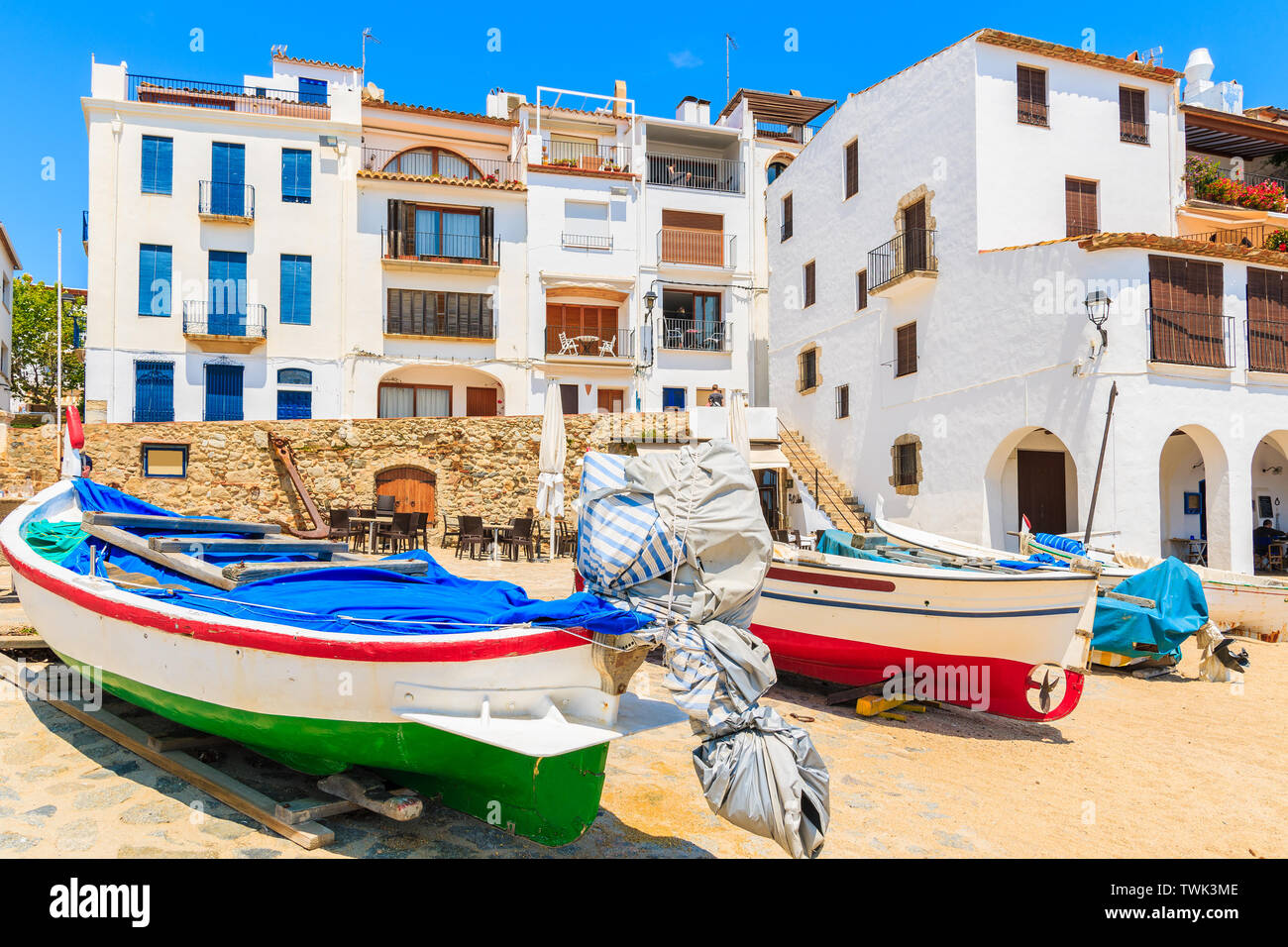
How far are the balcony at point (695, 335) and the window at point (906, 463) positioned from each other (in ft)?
27.2

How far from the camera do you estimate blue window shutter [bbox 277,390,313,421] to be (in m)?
23.0

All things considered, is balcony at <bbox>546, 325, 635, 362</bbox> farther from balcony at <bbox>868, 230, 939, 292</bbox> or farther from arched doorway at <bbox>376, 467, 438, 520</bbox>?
balcony at <bbox>868, 230, 939, 292</bbox>

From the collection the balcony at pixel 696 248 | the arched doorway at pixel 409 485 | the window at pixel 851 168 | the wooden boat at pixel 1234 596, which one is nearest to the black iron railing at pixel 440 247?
the balcony at pixel 696 248

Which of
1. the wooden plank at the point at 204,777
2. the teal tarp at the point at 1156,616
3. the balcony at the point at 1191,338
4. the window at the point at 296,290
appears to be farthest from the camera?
the window at the point at 296,290

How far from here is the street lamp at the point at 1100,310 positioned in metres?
14.7

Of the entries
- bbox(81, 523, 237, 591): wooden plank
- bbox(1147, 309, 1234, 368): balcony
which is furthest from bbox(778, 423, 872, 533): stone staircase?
bbox(81, 523, 237, 591): wooden plank

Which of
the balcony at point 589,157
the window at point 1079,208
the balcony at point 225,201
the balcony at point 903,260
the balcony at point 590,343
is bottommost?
the balcony at point 590,343

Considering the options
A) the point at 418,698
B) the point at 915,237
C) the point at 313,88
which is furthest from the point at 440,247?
the point at 418,698

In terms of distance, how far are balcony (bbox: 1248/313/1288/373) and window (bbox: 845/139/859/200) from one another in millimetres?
9716

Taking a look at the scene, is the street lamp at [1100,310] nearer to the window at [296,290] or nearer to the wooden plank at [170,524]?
the wooden plank at [170,524]

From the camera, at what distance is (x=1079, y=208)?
18109 mm

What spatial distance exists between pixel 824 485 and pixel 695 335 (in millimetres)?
7552

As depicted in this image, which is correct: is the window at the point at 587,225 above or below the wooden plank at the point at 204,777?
above
